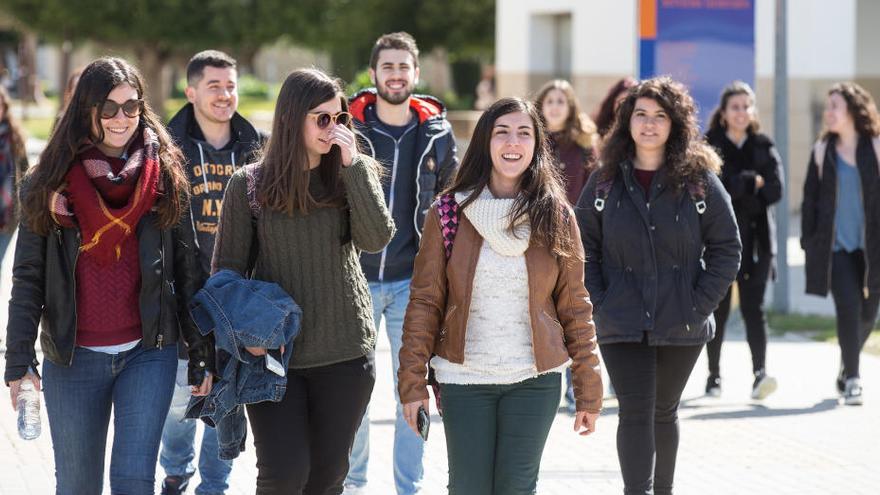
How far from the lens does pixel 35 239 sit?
4777 mm

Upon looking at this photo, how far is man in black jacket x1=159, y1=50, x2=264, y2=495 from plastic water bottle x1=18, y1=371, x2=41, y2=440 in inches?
60.5

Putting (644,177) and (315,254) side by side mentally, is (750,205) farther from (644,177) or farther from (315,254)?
(315,254)

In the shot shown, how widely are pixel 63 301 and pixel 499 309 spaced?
1486mm

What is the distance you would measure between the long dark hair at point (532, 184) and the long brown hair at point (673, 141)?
101 cm

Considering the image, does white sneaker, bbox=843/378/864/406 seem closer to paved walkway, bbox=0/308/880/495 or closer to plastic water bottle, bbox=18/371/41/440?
paved walkway, bbox=0/308/880/495

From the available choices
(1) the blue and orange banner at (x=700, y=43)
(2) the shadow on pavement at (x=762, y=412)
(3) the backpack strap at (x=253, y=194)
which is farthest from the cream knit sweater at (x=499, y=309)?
(1) the blue and orange banner at (x=700, y=43)

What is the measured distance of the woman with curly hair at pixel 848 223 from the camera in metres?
8.93

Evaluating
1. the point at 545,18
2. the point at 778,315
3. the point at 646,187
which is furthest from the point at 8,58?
the point at 646,187

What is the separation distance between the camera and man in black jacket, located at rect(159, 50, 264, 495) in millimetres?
6352

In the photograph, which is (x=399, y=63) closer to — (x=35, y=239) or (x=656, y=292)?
(x=656, y=292)

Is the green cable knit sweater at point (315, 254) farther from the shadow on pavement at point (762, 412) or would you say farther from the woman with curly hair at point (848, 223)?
the woman with curly hair at point (848, 223)

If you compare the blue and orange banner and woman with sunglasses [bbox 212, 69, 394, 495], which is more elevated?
the blue and orange banner

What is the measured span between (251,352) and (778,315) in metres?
8.44

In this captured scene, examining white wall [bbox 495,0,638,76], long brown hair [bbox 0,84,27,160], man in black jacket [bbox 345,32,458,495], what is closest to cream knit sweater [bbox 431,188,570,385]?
man in black jacket [bbox 345,32,458,495]
